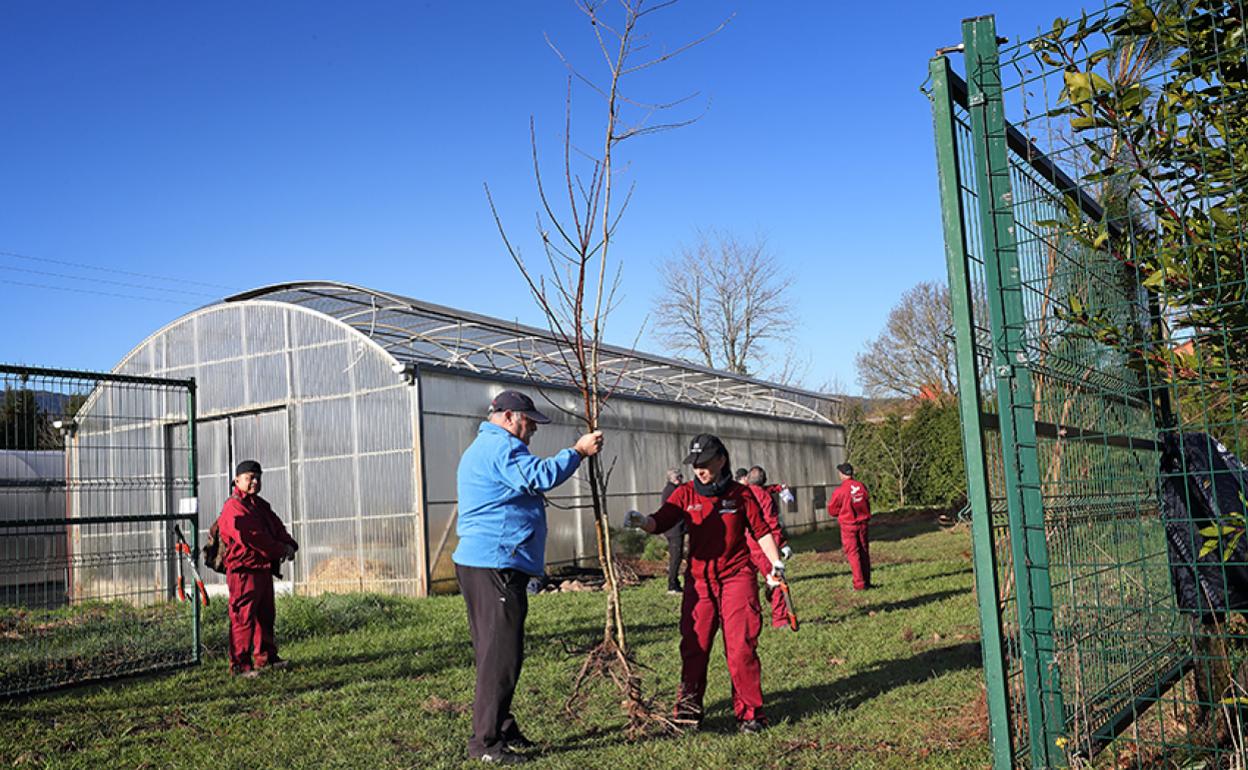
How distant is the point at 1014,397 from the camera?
151 inches

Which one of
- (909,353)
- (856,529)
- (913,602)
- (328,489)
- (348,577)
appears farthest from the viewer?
(909,353)

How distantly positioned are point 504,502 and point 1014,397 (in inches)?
111

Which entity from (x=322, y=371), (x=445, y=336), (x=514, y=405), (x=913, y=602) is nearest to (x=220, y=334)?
(x=322, y=371)

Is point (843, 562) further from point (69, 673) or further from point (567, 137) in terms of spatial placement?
point (567, 137)

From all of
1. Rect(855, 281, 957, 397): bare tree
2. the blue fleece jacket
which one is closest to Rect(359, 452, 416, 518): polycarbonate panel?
the blue fleece jacket

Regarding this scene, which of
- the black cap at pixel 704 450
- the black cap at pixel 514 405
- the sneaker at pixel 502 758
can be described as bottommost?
the sneaker at pixel 502 758

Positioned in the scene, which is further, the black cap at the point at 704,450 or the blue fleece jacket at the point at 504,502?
the black cap at the point at 704,450

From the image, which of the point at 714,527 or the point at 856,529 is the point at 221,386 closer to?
the point at 856,529

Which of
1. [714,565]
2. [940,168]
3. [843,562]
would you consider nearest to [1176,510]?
[940,168]

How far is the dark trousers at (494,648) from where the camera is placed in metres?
5.46

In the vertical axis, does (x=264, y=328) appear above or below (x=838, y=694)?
above

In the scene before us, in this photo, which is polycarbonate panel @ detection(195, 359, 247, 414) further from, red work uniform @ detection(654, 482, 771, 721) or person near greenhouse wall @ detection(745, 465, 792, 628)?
red work uniform @ detection(654, 482, 771, 721)

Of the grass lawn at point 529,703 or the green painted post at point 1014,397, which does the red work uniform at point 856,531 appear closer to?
the grass lawn at point 529,703

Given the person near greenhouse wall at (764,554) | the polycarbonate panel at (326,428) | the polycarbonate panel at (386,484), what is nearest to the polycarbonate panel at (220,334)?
the polycarbonate panel at (326,428)
